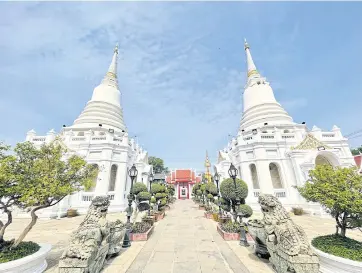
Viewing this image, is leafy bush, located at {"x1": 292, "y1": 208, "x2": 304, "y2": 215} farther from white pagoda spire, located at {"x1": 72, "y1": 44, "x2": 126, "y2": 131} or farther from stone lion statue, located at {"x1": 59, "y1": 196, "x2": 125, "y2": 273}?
white pagoda spire, located at {"x1": 72, "y1": 44, "x2": 126, "y2": 131}

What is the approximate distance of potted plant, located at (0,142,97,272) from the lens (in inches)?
191

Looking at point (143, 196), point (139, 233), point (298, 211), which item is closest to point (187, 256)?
point (139, 233)

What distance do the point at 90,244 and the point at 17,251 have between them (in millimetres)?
2353

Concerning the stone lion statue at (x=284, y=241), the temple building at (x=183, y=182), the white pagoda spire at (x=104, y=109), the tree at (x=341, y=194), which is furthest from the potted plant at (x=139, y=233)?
the temple building at (x=183, y=182)

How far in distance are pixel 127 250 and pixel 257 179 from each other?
16183 millimetres

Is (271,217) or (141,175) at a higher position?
(141,175)

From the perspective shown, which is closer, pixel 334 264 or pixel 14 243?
pixel 334 264

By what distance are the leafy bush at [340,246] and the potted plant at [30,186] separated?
7661 millimetres

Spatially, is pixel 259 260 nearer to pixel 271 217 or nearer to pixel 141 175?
pixel 271 217

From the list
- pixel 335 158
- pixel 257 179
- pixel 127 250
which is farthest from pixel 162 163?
pixel 127 250

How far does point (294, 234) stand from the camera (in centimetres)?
461

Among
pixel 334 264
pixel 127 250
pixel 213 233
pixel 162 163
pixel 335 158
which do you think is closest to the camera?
pixel 334 264

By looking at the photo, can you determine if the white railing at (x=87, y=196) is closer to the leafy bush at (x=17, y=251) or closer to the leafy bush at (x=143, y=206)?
the leafy bush at (x=143, y=206)

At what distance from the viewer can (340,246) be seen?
488 centimetres
